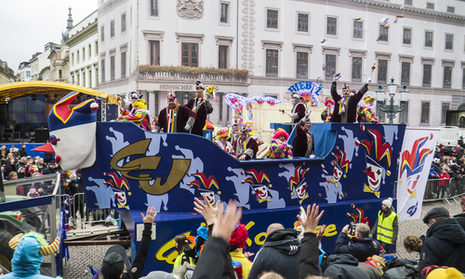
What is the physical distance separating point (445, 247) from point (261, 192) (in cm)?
287

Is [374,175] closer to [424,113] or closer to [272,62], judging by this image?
[272,62]

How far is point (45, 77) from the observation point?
155 feet

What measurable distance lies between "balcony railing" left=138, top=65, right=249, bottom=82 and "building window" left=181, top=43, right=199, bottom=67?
0.54 metres

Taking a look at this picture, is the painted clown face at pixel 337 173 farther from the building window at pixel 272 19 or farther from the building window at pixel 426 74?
the building window at pixel 426 74

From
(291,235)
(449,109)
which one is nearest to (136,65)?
(291,235)

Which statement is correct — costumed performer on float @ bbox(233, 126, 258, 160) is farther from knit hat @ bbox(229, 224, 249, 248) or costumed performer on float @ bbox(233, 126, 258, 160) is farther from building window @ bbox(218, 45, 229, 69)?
building window @ bbox(218, 45, 229, 69)

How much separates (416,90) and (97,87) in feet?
86.6

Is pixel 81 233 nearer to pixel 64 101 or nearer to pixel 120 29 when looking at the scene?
pixel 64 101

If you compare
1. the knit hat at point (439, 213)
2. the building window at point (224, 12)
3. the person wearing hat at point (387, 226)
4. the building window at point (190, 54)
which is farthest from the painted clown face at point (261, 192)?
the building window at point (224, 12)

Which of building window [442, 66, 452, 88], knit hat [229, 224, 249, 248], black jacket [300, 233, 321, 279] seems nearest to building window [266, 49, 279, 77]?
building window [442, 66, 452, 88]

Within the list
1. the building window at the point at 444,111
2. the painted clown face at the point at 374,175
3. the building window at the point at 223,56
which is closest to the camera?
the painted clown face at the point at 374,175

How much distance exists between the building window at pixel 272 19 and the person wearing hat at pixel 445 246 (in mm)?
23740

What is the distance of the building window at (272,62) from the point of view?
26.4m

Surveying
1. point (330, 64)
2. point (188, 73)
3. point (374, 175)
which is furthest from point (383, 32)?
point (374, 175)
